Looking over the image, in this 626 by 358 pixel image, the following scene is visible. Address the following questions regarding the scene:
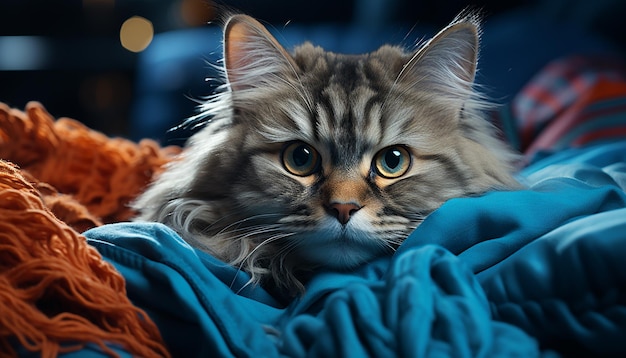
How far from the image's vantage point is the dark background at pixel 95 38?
357 cm

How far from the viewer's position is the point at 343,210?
3.19ft

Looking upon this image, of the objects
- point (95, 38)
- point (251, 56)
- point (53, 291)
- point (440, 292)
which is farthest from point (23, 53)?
point (440, 292)

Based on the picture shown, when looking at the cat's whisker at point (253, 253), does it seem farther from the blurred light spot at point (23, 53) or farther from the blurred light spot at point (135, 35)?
the blurred light spot at point (23, 53)

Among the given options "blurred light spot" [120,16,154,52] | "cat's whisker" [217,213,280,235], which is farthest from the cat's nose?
"blurred light spot" [120,16,154,52]

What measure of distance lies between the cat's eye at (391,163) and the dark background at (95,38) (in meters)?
2.40

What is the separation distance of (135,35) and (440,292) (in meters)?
3.36

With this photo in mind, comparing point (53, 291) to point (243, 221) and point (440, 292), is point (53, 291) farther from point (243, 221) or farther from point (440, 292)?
point (440, 292)

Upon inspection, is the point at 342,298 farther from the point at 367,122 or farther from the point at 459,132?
the point at 459,132

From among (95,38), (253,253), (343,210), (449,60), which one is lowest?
(253,253)

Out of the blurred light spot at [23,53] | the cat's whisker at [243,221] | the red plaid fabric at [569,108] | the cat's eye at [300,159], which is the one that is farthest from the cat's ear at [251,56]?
the blurred light spot at [23,53]

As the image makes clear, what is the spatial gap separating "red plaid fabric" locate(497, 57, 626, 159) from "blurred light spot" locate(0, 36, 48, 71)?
275 cm

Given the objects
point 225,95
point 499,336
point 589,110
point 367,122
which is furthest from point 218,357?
point 589,110

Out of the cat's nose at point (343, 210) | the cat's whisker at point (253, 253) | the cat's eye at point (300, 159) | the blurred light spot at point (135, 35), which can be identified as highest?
the blurred light spot at point (135, 35)

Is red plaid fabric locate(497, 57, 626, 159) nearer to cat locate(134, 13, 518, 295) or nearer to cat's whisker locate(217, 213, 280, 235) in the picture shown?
cat locate(134, 13, 518, 295)
